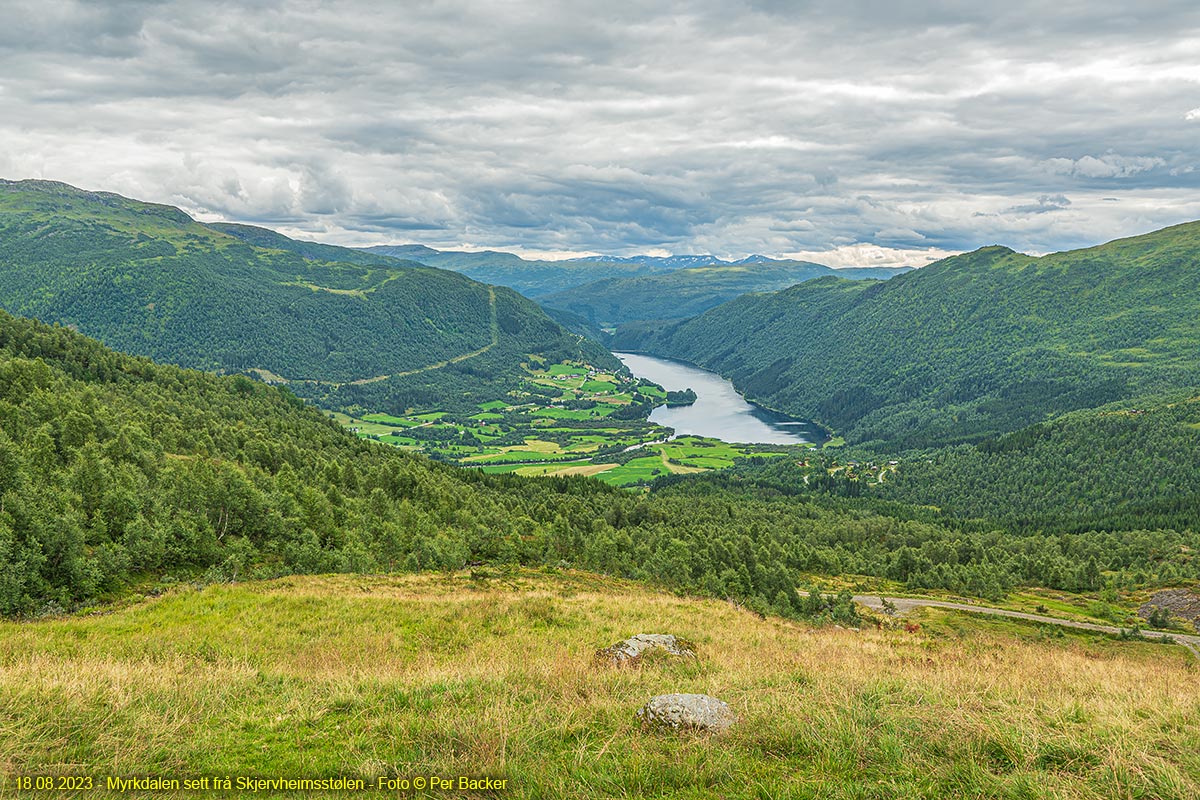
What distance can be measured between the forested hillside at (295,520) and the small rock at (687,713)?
3295cm

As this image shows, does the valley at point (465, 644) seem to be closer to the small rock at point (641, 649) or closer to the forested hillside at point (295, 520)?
the forested hillside at point (295, 520)

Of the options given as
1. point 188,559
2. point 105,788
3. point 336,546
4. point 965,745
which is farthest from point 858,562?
point 105,788

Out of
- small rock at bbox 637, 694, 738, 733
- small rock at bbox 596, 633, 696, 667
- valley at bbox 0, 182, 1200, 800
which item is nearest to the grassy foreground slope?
valley at bbox 0, 182, 1200, 800

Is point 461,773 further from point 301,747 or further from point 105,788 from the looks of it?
point 105,788

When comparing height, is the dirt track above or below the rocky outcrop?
above

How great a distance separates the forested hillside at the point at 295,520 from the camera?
39.2 metres

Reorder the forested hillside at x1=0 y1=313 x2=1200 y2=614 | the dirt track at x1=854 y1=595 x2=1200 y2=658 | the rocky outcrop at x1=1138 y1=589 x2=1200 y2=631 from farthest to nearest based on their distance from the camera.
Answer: the rocky outcrop at x1=1138 y1=589 x2=1200 y2=631 < the dirt track at x1=854 y1=595 x2=1200 y2=658 < the forested hillside at x1=0 y1=313 x2=1200 y2=614

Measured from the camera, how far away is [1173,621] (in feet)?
270

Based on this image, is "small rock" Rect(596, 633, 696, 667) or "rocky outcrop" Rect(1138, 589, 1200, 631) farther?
"rocky outcrop" Rect(1138, 589, 1200, 631)

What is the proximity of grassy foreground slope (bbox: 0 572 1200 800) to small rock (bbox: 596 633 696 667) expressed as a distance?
2.50ft

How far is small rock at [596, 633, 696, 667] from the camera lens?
62.4 ft

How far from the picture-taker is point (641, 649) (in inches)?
792

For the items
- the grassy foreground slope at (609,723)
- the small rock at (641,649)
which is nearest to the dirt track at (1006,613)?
the small rock at (641,649)

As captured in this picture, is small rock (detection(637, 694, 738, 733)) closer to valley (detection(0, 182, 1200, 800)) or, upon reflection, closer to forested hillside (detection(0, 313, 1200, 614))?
valley (detection(0, 182, 1200, 800))
